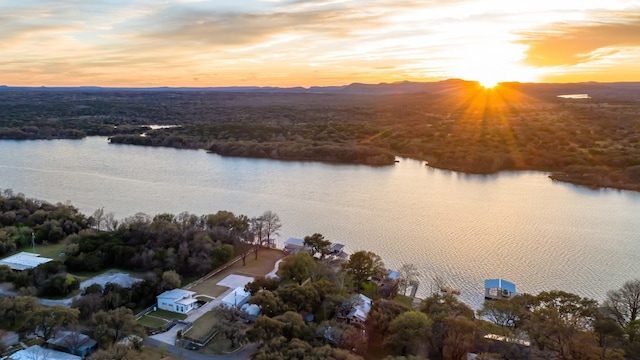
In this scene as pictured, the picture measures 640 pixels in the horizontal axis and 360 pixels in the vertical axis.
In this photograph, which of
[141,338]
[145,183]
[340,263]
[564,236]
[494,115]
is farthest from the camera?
[494,115]

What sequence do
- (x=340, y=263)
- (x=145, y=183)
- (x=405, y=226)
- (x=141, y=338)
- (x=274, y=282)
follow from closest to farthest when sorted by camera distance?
(x=141, y=338)
(x=274, y=282)
(x=340, y=263)
(x=405, y=226)
(x=145, y=183)

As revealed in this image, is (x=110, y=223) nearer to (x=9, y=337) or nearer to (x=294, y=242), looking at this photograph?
(x=294, y=242)

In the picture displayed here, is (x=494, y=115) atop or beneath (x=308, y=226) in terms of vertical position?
atop

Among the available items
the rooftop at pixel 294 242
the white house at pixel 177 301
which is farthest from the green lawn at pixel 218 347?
the rooftop at pixel 294 242

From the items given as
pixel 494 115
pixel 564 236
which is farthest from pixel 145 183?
pixel 494 115

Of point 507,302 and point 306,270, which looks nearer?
point 507,302

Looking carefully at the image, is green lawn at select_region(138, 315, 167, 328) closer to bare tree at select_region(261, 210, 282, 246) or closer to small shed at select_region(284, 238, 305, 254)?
small shed at select_region(284, 238, 305, 254)

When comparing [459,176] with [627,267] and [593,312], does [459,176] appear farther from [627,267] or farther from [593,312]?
[593,312]
